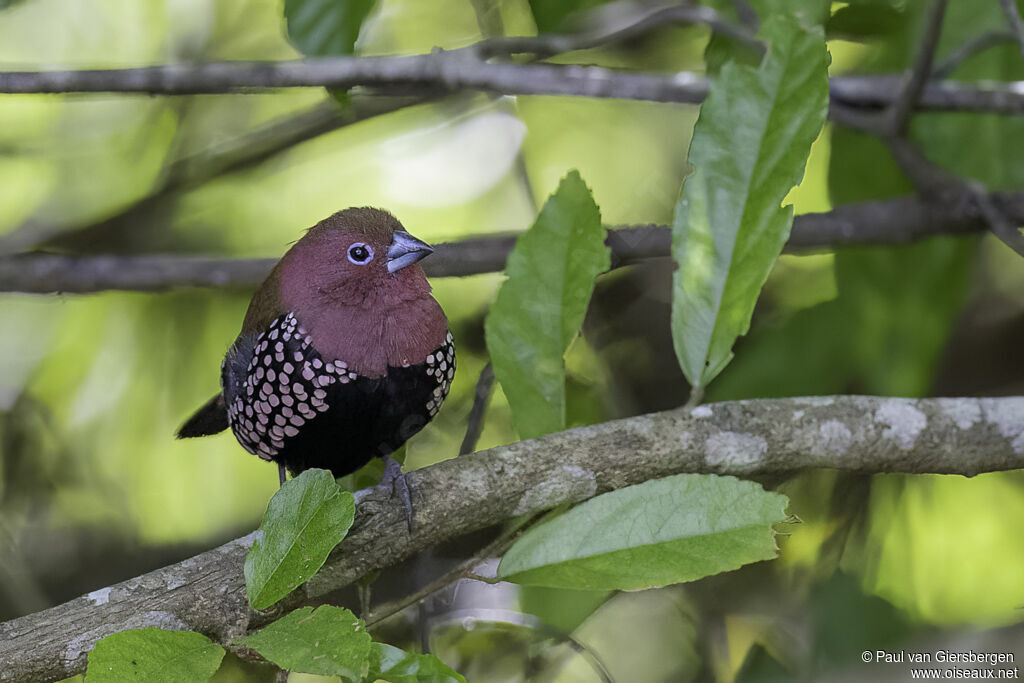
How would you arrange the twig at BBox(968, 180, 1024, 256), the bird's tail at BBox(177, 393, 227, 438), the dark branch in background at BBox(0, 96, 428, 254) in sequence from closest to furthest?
1. the bird's tail at BBox(177, 393, 227, 438)
2. the twig at BBox(968, 180, 1024, 256)
3. the dark branch in background at BBox(0, 96, 428, 254)

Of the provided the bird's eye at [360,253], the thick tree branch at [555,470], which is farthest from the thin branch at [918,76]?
the bird's eye at [360,253]

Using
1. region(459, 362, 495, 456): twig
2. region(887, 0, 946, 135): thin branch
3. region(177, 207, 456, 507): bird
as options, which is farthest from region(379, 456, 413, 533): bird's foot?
region(887, 0, 946, 135): thin branch

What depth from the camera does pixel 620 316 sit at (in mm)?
2293

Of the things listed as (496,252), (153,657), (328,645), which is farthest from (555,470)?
(496,252)

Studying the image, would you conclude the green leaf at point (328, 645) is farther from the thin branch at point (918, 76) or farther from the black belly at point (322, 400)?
the thin branch at point (918, 76)

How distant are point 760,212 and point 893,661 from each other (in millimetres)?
1022

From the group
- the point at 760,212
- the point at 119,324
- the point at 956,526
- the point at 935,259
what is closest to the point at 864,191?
the point at 935,259

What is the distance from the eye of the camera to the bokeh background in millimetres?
1881

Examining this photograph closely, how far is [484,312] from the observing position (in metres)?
2.17

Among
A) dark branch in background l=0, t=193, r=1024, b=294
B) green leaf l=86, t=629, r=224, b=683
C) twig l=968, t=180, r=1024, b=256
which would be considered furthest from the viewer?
dark branch in background l=0, t=193, r=1024, b=294

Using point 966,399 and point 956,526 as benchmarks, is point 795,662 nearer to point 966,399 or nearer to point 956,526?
point 956,526

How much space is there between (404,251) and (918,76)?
44.0 inches

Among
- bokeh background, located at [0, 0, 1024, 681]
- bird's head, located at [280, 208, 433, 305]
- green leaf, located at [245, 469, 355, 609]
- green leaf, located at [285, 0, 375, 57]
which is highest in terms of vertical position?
green leaf, located at [285, 0, 375, 57]

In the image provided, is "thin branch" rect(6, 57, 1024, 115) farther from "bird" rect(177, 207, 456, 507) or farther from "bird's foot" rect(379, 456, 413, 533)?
"bird's foot" rect(379, 456, 413, 533)
